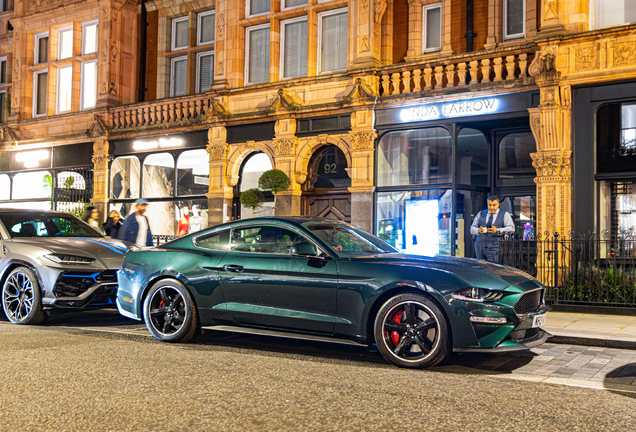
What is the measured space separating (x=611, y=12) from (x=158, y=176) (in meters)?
13.9

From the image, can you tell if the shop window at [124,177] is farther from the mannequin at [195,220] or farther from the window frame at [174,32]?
the window frame at [174,32]

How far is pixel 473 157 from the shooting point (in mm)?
15148

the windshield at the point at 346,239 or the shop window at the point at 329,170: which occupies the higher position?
the shop window at the point at 329,170

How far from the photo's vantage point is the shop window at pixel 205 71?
2022 centimetres

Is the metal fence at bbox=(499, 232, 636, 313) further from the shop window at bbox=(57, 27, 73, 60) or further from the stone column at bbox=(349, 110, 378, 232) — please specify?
the shop window at bbox=(57, 27, 73, 60)

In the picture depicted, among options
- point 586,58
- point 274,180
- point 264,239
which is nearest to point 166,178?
point 274,180

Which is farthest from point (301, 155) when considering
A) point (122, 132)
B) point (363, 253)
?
point (363, 253)

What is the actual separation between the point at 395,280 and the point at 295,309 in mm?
1161

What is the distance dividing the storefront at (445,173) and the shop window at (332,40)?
2.49 meters

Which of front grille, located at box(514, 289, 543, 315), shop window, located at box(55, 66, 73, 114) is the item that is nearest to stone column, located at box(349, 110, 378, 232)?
front grille, located at box(514, 289, 543, 315)

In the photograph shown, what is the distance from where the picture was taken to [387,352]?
19.4 ft

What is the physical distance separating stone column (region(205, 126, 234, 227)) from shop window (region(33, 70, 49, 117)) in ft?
31.0

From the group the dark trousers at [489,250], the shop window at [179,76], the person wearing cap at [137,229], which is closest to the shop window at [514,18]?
the dark trousers at [489,250]

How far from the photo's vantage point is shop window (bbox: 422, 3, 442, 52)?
620 inches
